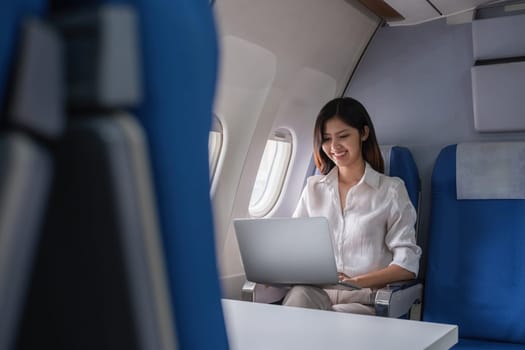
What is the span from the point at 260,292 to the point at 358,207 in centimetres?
78

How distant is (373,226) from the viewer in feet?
9.53

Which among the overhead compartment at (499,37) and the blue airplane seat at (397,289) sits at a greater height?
the overhead compartment at (499,37)

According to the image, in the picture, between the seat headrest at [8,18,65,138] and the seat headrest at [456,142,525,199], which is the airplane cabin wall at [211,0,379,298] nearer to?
the seat headrest at [456,142,525,199]

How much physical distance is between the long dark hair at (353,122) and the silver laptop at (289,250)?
1010 mm

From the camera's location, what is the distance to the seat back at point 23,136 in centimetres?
28

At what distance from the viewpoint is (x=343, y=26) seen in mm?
3377

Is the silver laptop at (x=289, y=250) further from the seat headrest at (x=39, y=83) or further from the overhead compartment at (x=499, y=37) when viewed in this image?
the seat headrest at (x=39, y=83)

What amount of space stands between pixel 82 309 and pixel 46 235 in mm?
45

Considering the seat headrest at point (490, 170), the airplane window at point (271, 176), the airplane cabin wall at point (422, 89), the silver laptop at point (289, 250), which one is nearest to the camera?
the silver laptop at point (289, 250)

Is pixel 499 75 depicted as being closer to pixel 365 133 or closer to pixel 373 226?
pixel 365 133

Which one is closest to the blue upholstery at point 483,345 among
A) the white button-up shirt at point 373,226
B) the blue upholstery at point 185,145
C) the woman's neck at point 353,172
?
the white button-up shirt at point 373,226

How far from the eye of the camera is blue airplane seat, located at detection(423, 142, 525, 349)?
9.33ft

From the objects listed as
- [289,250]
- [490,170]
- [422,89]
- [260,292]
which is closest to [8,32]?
[289,250]

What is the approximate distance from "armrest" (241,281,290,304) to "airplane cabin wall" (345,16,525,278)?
1074 mm
